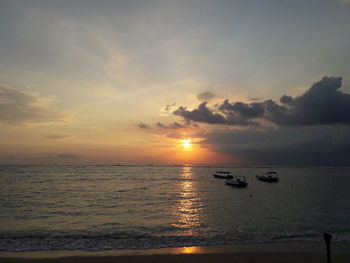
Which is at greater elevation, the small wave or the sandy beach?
the sandy beach

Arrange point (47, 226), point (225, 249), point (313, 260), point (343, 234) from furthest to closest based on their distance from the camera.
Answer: point (47, 226), point (343, 234), point (225, 249), point (313, 260)

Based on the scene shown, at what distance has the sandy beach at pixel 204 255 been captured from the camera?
15422mm

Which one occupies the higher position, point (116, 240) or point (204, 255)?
point (204, 255)

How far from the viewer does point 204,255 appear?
1639 centimetres

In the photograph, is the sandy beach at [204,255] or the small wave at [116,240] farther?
the small wave at [116,240]

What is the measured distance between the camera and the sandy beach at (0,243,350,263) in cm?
1542

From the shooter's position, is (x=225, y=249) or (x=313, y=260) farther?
(x=225, y=249)

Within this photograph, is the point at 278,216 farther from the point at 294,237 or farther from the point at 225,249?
the point at 225,249

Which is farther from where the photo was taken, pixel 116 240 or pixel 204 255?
pixel 116 240

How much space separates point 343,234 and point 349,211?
15.4 m

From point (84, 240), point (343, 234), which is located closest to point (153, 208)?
point (84, 240)

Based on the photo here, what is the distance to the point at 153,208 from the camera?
119 feet

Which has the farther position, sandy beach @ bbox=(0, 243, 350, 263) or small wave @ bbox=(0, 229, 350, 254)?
small wave @ bbox=(0, 229, 350, 254)

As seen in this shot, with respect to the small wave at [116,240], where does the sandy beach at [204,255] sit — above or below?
above
